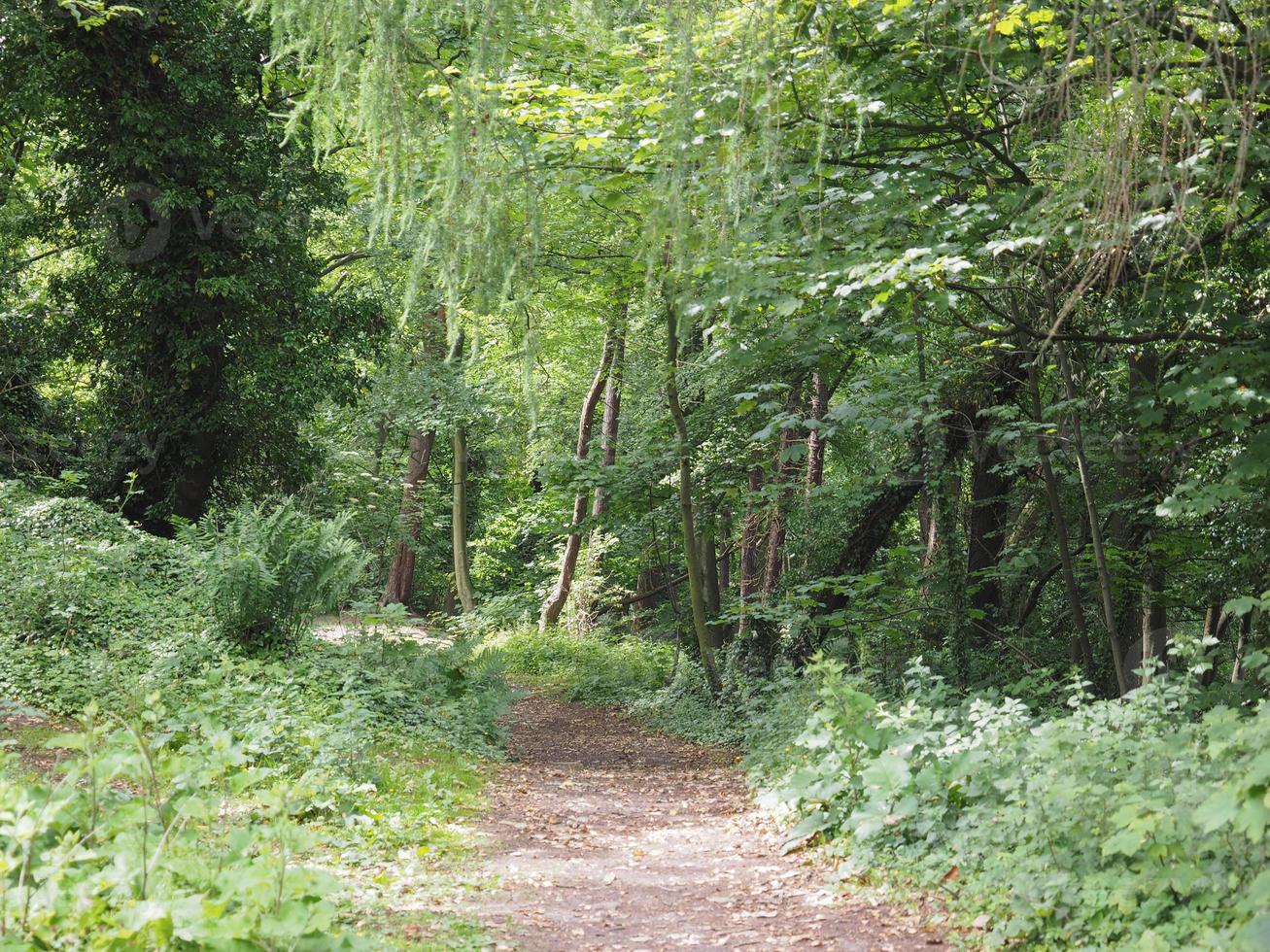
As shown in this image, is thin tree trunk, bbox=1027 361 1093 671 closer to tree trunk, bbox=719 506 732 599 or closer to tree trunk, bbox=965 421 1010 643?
tree trunk, bbox=965 421 1010 643

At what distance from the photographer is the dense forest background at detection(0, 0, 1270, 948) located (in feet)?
14.6

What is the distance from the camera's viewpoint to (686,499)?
448 inches

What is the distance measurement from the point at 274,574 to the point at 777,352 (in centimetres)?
466

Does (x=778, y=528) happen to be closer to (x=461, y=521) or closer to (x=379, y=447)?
(x=461, y=521)

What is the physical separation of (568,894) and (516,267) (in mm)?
2964

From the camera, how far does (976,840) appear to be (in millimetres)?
4539

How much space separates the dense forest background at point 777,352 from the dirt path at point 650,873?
432mm

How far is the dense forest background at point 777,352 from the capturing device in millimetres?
4461

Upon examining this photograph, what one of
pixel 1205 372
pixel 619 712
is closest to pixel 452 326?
pixel 1205 372

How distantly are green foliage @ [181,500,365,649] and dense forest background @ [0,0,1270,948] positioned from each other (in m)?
0.04

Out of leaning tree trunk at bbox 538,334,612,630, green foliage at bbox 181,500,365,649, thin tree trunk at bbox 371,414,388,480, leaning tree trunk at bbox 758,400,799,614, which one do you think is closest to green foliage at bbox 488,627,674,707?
leaning tree trunk at bbox 538,334,612,630

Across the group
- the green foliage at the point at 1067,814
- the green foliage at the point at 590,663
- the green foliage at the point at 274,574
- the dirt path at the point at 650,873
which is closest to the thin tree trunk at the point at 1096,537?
the green foliage at the point at 1067,814

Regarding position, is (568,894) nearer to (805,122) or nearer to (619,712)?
(805,122)

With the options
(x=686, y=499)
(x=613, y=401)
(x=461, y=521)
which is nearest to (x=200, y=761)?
(x=686, y=499)
